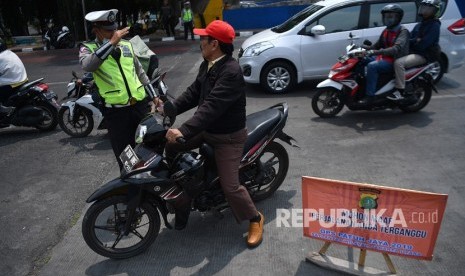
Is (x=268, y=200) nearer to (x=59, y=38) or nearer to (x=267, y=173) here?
(x=267, y=173)

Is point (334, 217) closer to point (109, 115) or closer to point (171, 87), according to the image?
point (109, 115)

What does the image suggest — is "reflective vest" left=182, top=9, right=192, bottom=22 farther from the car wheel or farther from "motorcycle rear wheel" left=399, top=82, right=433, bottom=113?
"motorcycle rear wheel" left=399, top=82, right=433, bottom=113

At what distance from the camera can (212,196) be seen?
12.0 feet

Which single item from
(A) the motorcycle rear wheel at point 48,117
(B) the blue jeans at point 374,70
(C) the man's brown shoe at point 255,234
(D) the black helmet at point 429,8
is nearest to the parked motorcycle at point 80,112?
(A) the motorcycle rear wheel at point 48,117

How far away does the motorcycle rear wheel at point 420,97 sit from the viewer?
6469 millimetres

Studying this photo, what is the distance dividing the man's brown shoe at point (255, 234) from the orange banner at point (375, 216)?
558mm

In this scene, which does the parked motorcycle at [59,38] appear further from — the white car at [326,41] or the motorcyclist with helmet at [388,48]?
the motorcyclist with helmet at [388,48]

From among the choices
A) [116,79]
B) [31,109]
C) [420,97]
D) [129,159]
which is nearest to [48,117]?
[31,109]

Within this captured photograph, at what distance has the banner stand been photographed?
3035mm

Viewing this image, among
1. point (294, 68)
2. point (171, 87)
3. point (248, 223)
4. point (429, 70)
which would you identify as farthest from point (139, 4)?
point (248, 223)

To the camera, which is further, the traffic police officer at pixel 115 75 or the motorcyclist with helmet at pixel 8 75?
the motorcyclist with helmet at pixel 8 75

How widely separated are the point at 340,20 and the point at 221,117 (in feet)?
17.9

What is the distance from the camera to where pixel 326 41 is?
789cm

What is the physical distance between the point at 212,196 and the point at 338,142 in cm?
263
